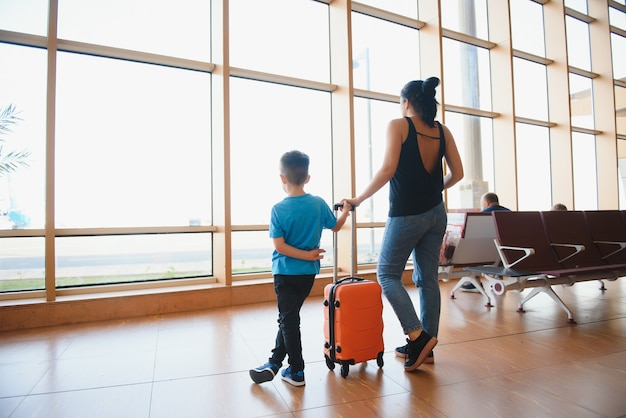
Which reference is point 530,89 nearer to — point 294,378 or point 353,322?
point 353,322

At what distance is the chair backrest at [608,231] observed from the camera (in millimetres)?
4219

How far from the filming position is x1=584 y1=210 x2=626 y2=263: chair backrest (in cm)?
Answer: 422

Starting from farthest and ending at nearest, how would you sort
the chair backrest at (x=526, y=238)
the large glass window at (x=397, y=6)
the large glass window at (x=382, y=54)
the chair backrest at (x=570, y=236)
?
the large glass window at (x=397, y=6)
the large glass window at (x=382, y=54)
the chair backrest at (x=570, y=236)
the chair backrest at (x=526, y=238)

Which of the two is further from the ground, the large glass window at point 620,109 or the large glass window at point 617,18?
the large glass window at point 617,18

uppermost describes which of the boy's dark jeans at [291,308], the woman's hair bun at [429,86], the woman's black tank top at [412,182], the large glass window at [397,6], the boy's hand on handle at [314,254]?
the large glass window at [397,6]

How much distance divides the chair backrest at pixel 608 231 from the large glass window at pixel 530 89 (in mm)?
3508

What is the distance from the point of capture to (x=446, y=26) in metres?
6.71

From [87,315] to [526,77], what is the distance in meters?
8.25

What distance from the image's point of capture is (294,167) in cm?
203

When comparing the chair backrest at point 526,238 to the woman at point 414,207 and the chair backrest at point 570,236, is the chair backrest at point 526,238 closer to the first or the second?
the chair backrest at point 570,236

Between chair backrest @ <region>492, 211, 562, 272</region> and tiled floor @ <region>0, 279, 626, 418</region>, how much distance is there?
0.48m

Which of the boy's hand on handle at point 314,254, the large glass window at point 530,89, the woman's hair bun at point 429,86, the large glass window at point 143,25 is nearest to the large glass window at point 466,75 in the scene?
the large glass window at point 530,89

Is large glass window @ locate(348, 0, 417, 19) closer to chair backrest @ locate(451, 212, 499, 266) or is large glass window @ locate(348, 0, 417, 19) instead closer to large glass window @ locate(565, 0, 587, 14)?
chair backrest @ locate(451, 212, 499, 266)

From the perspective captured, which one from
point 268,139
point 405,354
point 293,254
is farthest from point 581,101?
point 293,254
